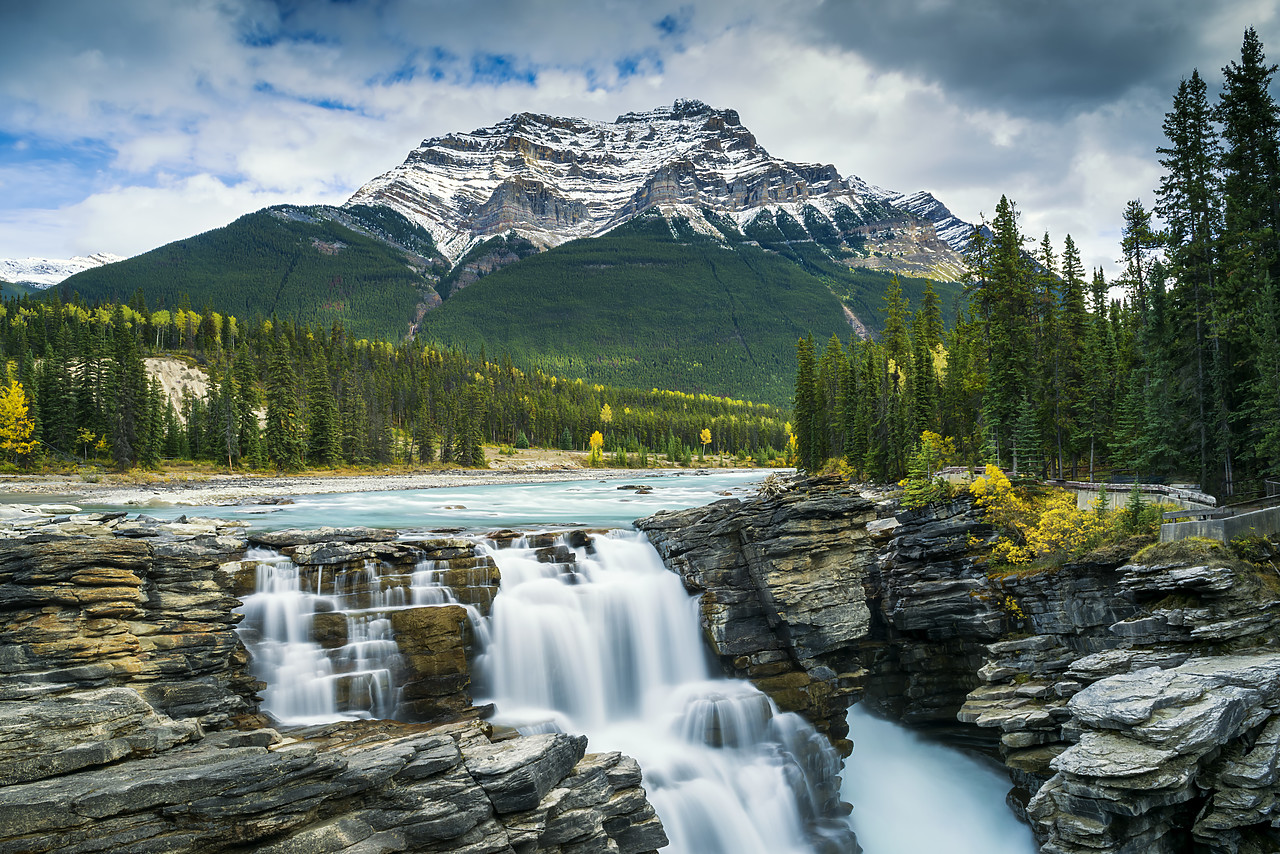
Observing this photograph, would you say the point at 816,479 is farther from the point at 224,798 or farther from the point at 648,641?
the point at 224,798

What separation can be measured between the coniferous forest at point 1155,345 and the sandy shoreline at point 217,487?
54.3 m

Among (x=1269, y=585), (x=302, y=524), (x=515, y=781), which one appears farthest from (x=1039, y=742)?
A: (x=302, y=524)

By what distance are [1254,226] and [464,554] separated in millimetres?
34562

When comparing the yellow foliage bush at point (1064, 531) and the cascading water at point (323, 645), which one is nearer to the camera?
the cascading water at point (323, 645)

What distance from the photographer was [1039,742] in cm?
1720

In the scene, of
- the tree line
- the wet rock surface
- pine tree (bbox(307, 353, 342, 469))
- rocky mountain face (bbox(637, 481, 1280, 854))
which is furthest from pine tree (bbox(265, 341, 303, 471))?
the wet rock surface

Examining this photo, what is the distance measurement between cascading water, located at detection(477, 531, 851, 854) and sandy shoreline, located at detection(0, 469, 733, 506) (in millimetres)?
39555

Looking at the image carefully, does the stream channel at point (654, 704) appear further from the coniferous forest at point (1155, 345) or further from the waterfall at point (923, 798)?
the coniferous forest at point (1155, 345)

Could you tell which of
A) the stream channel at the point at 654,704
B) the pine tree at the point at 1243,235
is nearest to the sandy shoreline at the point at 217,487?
the stream channel at the point at 654,704

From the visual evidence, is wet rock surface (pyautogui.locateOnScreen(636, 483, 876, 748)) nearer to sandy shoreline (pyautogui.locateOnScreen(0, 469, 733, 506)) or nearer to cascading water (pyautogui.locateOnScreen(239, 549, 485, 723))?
cascading water (pyautogui.locateOnScreen(239, 549, 485, 723))

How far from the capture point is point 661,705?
835 inches

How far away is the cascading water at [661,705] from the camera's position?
17.9 metres

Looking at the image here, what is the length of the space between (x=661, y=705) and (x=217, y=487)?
2384 inches

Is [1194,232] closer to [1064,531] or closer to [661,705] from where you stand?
[1064,531]
